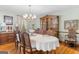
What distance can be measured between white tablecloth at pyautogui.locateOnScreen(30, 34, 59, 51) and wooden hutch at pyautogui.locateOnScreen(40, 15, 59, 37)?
14 centimetres

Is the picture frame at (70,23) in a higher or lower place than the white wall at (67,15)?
lower

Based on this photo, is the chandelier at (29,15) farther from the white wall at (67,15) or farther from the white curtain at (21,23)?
the white wall at (67,15)

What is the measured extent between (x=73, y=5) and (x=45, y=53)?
3.00 ft

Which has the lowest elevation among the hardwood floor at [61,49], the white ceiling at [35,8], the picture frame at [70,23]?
the hardwood floor at [61,49]

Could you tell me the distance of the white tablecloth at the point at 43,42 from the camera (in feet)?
6.05

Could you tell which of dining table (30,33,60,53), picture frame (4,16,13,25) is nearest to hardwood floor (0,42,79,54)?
dining table (30,33,60,53)

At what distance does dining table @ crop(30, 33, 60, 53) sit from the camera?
184 cm

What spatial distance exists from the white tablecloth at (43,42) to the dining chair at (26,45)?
2.5 inches

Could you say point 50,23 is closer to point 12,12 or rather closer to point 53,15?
point 53,15

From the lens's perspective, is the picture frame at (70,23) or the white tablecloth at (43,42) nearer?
the picture frame at (70,23)

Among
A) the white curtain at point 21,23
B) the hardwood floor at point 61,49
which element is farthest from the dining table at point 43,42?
the white curtain at point 21,23

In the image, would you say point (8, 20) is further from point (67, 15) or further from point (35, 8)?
point (67, 15)

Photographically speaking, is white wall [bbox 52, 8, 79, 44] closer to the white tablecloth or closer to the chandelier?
the white tablecloth
